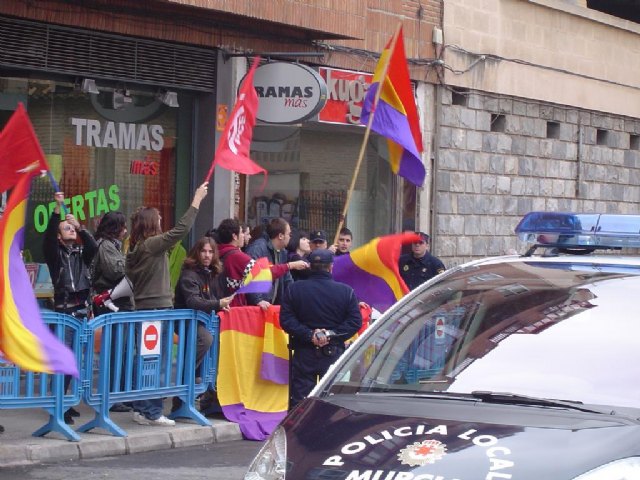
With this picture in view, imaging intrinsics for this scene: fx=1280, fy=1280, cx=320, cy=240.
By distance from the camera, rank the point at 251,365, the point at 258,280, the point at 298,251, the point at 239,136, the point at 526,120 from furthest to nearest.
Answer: the point at 526,120 → the point at 298,251 → the point at 239,136 → the point at 258,280 → the point at 251,365

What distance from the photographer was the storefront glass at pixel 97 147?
13.7 metres

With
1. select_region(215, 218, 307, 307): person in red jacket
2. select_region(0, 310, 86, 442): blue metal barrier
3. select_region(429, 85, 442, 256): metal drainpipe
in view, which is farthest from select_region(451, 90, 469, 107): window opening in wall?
select_region(0, 310, 86, 442): blue metal barrier

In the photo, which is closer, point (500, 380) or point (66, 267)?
point (500, 380)

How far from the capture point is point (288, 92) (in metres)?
15.2

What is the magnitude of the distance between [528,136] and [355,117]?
459 cm

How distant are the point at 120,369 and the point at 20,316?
10.2 feet

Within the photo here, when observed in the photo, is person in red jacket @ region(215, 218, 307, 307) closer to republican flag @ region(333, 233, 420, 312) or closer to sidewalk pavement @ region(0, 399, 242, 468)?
republican flag @ region(333, 233, 420, 312)

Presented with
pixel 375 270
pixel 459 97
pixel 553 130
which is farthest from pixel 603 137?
pixel 375 270

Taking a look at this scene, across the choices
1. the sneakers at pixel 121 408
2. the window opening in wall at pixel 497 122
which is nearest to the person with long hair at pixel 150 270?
the sneakers at pixel 121 408

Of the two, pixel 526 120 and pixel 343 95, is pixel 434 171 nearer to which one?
pixel 343 95

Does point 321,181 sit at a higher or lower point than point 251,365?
higher

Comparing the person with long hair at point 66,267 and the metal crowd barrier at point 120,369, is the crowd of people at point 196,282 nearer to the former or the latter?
the person with long hair at point 66,267

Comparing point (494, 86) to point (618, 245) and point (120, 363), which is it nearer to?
point (120, 363)

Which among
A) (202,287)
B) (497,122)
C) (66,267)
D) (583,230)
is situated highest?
(497,122)
